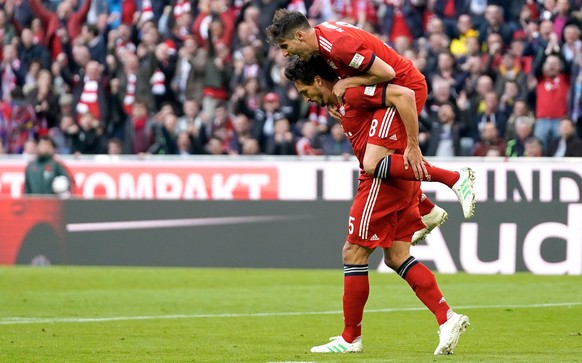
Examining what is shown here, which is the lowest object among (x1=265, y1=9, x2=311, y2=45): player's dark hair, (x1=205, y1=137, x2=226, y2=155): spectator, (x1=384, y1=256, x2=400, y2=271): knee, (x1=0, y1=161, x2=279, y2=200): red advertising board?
(x1=0, y1=161, x2=279, y2=200): red advertising board

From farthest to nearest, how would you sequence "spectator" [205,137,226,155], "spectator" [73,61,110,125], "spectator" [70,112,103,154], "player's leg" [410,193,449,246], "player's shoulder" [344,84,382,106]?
"spectator" [73,61,110,125], "spectator" [70,112,103,154], "spectator" [205,137,226,155], "player's leg" [410,193,449,246], "player's shoulder" [344,84,382,106]

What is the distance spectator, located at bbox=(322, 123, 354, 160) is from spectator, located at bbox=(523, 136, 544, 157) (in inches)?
119

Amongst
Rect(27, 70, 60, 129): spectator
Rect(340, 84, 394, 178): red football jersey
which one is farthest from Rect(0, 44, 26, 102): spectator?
Rect(340, 84, 394, 178): red football jersey

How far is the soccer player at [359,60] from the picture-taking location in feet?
28.8

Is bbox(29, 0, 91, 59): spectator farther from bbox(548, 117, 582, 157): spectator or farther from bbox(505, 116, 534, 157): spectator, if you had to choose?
bbox(548, 117, 582, 157): spectator

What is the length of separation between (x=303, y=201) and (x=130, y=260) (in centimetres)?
276

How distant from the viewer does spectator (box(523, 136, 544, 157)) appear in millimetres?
18953

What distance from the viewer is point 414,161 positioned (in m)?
8.95

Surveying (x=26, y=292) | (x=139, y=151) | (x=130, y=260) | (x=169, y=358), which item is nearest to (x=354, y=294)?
(x=169, y=358)

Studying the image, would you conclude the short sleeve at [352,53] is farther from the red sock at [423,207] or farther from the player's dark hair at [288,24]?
the red sock at [423,207]

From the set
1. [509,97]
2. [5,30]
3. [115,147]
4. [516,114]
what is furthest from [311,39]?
[5,30]

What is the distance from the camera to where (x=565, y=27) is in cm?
1995

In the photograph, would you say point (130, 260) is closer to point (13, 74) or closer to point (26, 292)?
point (26, 292)

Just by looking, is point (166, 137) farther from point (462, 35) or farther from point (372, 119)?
point (372, 119)
